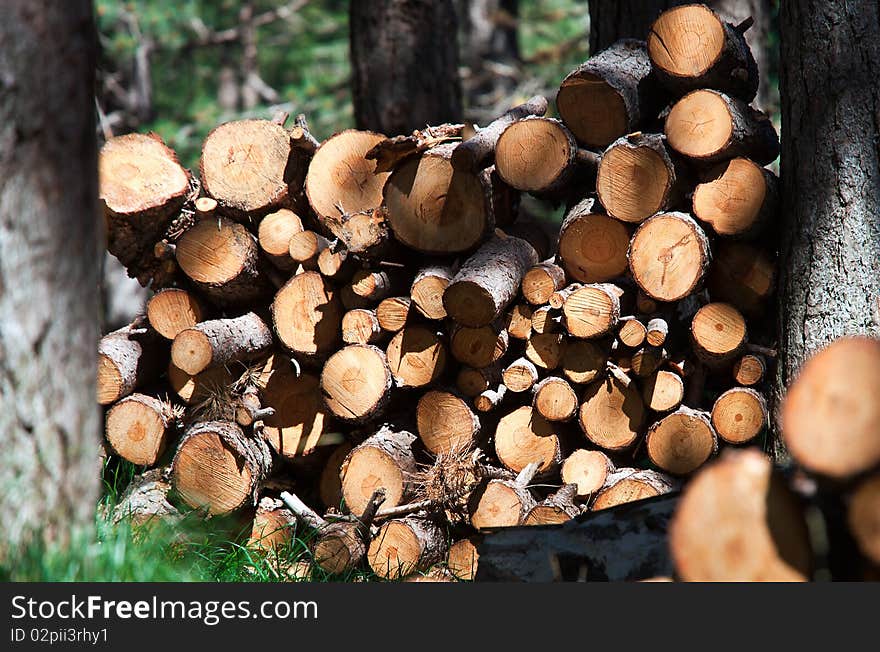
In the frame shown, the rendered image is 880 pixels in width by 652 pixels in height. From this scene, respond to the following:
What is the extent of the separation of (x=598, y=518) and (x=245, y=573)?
150 centimetres

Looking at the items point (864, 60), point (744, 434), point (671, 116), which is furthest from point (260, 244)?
point (864, 60)

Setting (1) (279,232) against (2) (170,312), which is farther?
(2) (170,312)

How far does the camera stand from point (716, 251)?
365 centimetres

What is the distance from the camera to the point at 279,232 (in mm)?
3863

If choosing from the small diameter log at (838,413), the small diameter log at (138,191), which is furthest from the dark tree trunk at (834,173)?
the small diameter log at (138,191)

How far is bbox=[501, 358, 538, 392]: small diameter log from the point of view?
368 centimetres

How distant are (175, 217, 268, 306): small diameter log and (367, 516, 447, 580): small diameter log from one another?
1312 millimetres

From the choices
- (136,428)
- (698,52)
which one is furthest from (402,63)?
(136,428)

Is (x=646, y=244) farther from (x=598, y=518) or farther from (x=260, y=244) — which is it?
(x=260, y=244)

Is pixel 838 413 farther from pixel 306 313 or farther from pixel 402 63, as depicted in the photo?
pixel 402 63

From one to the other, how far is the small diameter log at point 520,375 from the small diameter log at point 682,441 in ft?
1.84

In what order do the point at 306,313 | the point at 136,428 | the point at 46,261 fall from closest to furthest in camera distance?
the point at 46,261, the point at 306,313, the point at 136,428

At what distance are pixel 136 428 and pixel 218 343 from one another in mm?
622

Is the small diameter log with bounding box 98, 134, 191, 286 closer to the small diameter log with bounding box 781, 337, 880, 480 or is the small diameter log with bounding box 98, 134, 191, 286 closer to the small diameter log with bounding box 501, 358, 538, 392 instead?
the small diameter log with bounding box 501, 358, 538, 392
